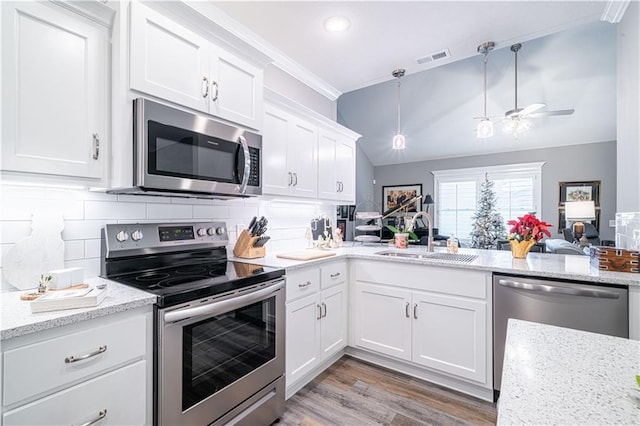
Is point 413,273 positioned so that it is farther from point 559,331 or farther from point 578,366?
point 578,366

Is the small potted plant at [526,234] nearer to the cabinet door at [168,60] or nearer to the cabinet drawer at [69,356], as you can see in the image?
the cabinet door at [168,60]

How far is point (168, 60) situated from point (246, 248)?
1.26 m

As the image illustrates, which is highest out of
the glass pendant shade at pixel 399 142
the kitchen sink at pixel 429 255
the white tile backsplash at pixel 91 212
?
the glass pendant shade at pixel 399 142

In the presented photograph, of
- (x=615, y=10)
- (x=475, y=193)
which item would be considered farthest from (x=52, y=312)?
(x=475, y=193)

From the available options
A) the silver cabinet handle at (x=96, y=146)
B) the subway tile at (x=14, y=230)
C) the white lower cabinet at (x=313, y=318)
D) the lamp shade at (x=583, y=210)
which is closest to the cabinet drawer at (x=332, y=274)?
A: the white lower cabinet at (x=313, y=318)

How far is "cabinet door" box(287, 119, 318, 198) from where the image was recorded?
245 centimetres

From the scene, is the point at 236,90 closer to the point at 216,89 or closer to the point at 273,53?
the point at 216,89

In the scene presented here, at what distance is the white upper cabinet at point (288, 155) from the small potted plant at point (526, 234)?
1645 mm

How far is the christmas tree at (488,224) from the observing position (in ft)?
21.1

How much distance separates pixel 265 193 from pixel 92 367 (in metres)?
1.41

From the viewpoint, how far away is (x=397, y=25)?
215 cm

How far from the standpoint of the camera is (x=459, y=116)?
6336 mm

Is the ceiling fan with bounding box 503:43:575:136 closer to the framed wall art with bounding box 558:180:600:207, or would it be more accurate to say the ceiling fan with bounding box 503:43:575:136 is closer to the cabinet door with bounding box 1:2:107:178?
the framed wall art with bounding box 558:180:600:207

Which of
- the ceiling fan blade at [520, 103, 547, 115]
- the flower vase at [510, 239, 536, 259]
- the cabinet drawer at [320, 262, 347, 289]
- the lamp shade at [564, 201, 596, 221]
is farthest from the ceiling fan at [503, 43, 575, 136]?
the cabinet drawer at [320, 262, 347, 289]
